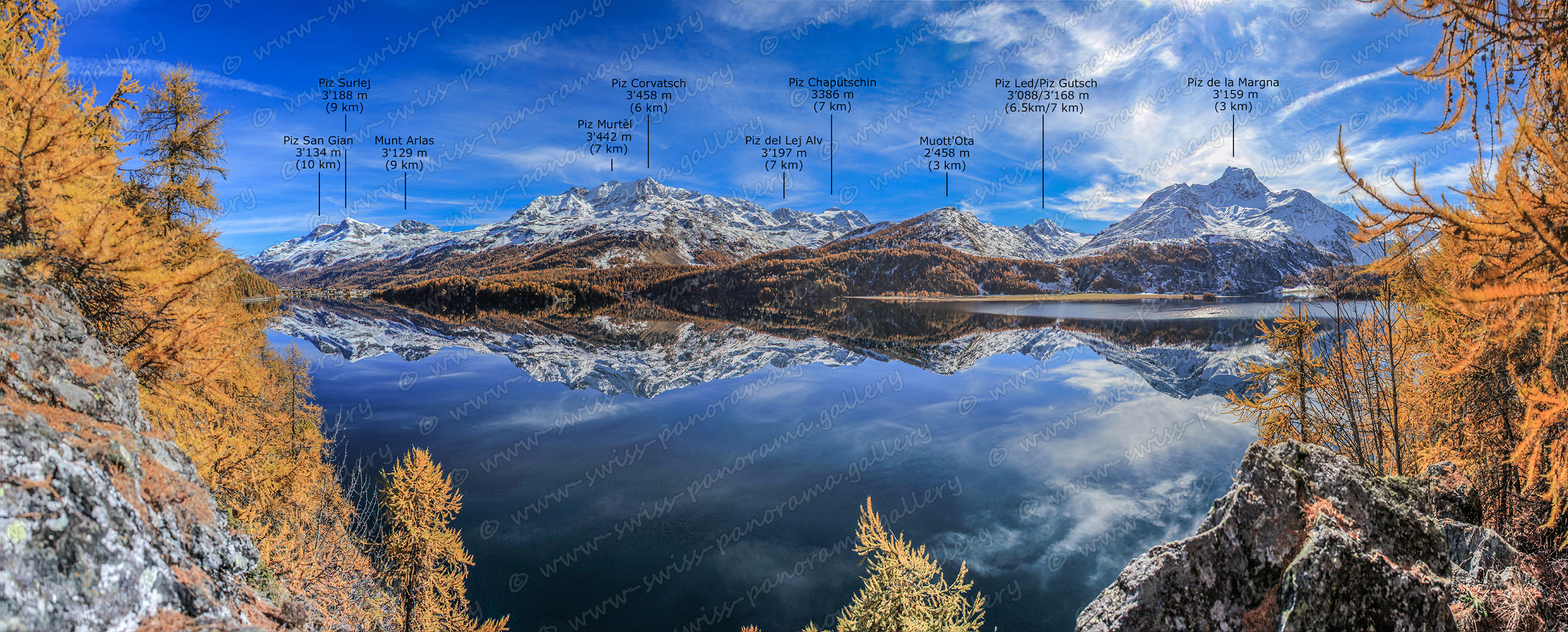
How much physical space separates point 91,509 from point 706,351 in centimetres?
5703

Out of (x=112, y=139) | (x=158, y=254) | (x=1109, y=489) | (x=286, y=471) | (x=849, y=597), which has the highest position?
(x=112, y=139)

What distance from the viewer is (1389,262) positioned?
500 cm

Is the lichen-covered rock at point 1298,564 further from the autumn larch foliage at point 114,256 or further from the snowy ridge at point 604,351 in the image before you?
the snowy ridge at point 604,351

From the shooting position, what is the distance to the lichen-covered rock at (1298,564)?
12.5ft

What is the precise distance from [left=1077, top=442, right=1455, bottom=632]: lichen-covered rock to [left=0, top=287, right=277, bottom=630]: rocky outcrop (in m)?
6.92

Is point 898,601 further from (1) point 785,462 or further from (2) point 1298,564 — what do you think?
(1) point 785,462

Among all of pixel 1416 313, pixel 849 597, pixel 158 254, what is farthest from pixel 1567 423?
pixel 158 254

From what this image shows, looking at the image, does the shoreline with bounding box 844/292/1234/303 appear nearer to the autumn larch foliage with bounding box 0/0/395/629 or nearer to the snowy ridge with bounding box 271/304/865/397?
the snowy ridge with bounding box 271/304/865/397

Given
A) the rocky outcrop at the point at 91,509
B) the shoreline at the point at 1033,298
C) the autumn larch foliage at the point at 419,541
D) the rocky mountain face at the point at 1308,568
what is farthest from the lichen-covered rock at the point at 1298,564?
the shoreline at the point at 1033,298

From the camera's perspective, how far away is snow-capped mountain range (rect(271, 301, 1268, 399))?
4466 cm

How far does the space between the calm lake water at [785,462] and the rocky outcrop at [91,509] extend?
518 inches

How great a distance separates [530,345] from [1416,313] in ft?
229

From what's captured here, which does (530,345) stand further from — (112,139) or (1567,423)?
(1567,423)

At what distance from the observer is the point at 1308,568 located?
384 centimetres
